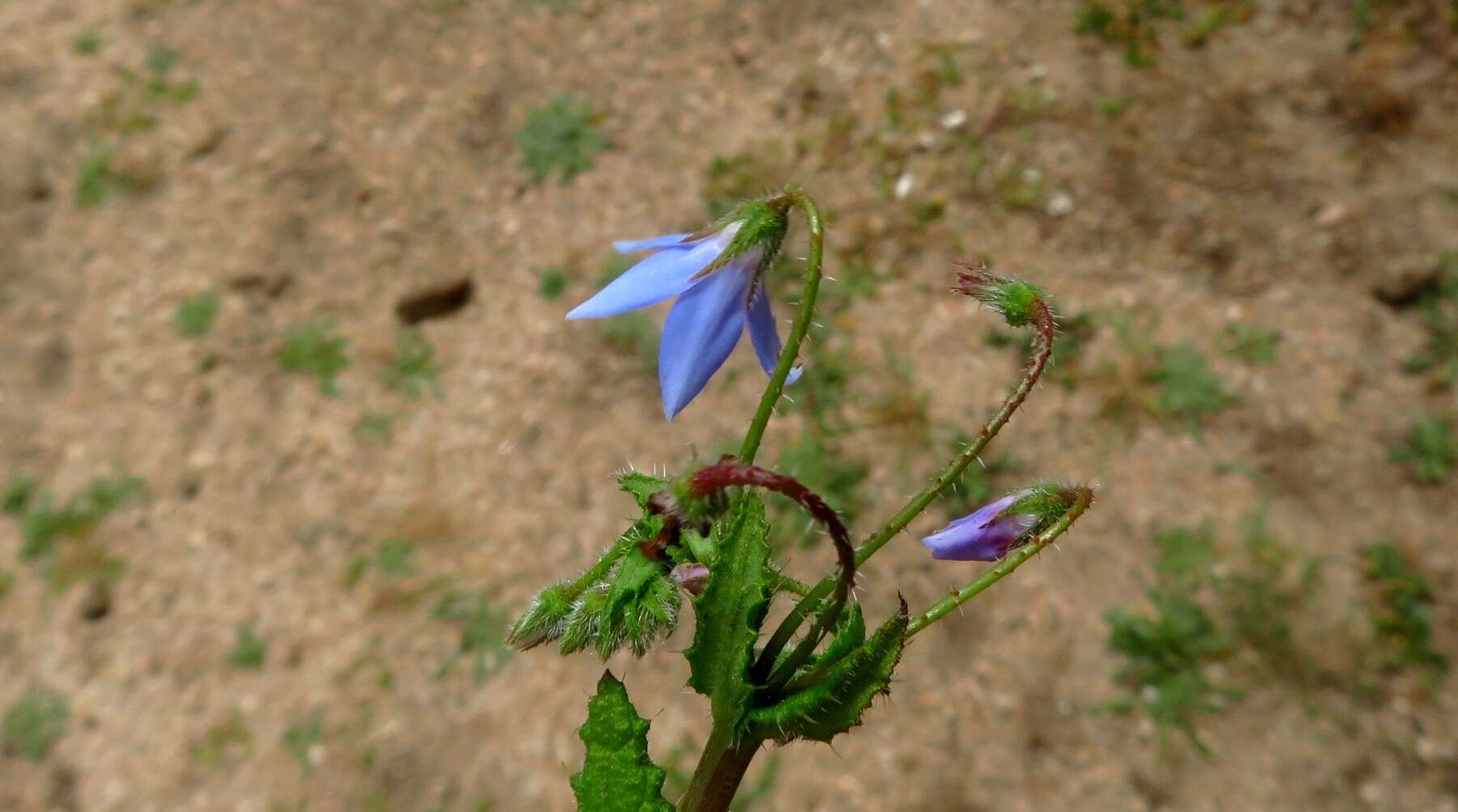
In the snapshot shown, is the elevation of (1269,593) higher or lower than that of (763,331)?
lower

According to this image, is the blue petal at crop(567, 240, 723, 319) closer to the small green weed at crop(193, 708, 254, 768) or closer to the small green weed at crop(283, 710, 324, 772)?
the small green weed at crop(283, 710, 324, 772)

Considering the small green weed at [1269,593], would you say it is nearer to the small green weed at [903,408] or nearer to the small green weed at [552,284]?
the small green weed at [903,408]

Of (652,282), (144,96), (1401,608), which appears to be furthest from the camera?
(144,96)

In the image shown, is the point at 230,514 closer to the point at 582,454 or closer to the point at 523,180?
the point at 582,454

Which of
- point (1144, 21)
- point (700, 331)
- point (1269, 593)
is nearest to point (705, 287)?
point (700, 331)

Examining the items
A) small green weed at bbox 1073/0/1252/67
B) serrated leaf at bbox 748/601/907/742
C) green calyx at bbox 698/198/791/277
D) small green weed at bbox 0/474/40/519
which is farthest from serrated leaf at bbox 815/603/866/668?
small green weed at bbox 0/474/40/519

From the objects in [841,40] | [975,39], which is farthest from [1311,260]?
[841,40]

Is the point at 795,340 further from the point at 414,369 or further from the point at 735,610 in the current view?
the point at 414,369
